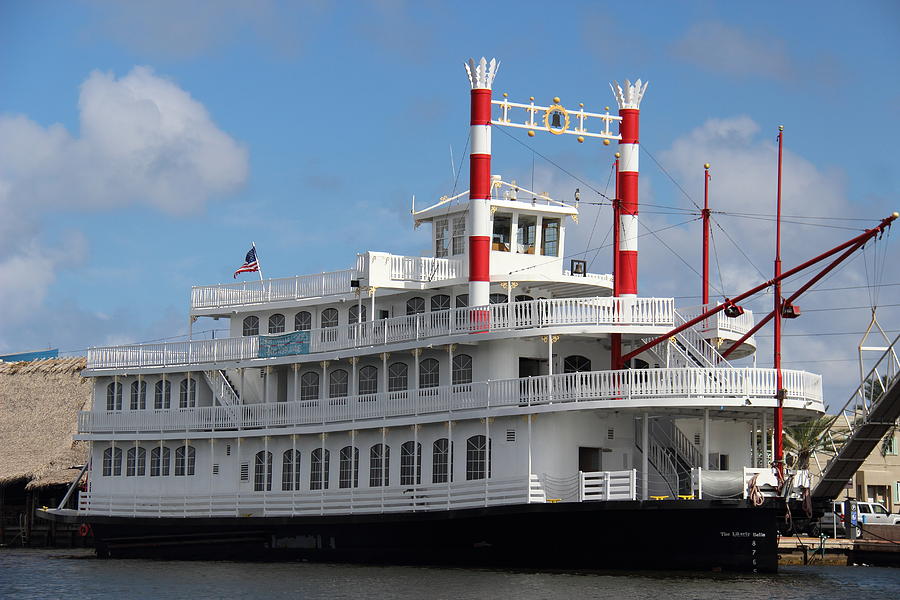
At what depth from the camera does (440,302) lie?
40094mm

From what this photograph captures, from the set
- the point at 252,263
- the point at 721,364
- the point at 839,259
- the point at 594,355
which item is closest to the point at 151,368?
the point at 252,263

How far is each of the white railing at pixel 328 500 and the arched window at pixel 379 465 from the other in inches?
14.3

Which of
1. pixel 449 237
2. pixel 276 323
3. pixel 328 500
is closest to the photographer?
pixel 328 500

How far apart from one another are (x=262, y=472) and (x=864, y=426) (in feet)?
55.2

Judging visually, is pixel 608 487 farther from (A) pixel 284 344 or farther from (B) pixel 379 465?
(A) pixel 284 344

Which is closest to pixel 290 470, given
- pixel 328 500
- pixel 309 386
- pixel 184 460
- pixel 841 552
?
pixel 328 500

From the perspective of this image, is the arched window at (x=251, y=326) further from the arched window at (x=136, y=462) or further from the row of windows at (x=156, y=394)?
the arched window at (x=136, y=462)

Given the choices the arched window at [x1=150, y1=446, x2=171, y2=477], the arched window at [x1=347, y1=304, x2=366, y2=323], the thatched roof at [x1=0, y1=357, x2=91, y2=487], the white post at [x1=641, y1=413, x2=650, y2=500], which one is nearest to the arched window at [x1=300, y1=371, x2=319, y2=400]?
the arched window at [x1=347, y1=304, x2=366, y2=323]

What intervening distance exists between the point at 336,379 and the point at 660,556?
11.4 m

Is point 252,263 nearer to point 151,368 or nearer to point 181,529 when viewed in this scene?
point 151,368

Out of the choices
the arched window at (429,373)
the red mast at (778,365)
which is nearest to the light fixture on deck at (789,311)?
the red mast at (778,365)

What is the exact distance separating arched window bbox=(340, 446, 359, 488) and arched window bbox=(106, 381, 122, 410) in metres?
8.82

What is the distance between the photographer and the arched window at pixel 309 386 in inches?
1612

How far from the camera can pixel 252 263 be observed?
4400cm
